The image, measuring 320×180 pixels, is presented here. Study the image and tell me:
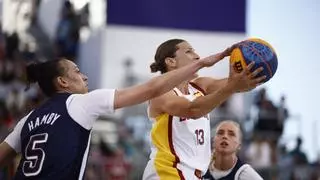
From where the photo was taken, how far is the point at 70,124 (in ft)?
12.5

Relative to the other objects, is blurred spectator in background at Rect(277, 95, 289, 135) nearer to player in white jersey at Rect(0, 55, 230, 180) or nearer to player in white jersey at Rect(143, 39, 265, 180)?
player in white jersey at Rect(143, 39, 265, 180)

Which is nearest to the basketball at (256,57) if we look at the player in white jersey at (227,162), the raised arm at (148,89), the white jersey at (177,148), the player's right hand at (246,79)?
the player's right hand at (246,79)

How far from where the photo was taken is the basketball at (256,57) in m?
3.95

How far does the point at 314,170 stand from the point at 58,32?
584 cm

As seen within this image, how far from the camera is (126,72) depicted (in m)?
13.7

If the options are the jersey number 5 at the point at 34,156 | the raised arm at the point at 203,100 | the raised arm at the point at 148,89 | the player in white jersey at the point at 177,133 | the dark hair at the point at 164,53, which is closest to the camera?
the raised arm at the point at 148,89

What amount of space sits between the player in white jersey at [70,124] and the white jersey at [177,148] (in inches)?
33.7

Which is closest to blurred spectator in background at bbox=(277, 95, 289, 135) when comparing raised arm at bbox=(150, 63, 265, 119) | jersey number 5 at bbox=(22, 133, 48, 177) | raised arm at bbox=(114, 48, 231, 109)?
raised arm at bbox=(150, 63, 265, 119)

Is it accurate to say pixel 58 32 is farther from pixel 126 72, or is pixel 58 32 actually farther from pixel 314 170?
pixel 314 170

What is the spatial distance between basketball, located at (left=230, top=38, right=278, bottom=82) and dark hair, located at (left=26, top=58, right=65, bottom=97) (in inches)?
44.8

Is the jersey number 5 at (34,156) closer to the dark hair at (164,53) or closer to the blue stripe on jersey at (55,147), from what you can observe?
the blue stripe on jersey at (55,147)

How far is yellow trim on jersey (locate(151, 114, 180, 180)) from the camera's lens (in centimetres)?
460

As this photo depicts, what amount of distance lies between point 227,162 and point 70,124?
2.20 m

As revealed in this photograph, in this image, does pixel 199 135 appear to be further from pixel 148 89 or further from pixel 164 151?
pixel 148 89
